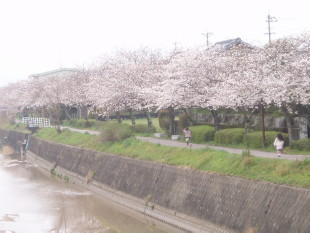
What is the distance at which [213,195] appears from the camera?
48.1 feet

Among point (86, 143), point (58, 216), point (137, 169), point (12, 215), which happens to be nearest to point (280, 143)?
point (137, 169)

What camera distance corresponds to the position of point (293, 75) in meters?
17.1

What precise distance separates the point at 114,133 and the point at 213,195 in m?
12.5

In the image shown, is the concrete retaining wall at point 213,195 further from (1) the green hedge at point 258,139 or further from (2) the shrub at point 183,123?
(2) the shrub at point 183,123

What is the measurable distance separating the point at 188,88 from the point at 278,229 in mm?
13072

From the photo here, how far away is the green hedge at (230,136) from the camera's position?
2067 centimetres

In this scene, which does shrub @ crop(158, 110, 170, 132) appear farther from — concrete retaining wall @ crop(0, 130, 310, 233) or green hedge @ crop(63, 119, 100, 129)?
green hedge @ crop(63, 119, 100, 129)

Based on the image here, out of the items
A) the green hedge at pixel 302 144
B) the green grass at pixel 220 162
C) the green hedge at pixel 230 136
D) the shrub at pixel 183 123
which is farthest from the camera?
the shrub at pixel 183 123

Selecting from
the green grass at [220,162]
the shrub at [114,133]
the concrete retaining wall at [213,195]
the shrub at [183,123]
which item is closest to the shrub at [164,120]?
the shrub at [183,123]

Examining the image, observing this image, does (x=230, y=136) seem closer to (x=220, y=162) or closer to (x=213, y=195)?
(x=220, y=162)

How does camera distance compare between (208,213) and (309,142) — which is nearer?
(208,213)

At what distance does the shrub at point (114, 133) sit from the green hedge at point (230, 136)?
20.9ft

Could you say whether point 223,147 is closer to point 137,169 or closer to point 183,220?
point 137,169

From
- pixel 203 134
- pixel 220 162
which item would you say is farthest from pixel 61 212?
pixel 203 134
